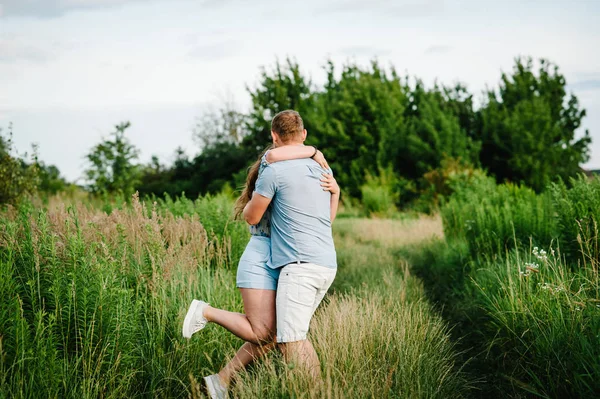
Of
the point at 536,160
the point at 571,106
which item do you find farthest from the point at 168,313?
the point at 571,106

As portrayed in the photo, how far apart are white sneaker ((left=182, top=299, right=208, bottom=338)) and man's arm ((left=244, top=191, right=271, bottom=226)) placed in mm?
747

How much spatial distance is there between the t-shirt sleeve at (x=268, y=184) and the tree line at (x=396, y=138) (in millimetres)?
17857

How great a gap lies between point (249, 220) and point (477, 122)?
28992 mm

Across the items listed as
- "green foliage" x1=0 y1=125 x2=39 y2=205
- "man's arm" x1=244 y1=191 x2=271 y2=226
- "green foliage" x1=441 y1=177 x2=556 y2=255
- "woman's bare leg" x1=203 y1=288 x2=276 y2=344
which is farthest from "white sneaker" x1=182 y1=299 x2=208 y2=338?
"green foliage" x1=0 y1=125 x2=39 y2=205

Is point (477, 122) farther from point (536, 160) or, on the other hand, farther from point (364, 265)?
point (364, 265)

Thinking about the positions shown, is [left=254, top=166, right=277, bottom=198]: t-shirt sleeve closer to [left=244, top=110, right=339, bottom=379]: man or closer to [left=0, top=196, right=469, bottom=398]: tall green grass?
[left=244, top=110, right=339, bottom=379]: man

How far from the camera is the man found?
379 centimetres

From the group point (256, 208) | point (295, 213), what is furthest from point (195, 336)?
point (295, 213)

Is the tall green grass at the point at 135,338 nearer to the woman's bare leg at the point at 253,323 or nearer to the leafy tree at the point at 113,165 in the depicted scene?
the woman's bare leg at the point at 253,323

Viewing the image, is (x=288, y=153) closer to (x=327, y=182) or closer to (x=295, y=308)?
(x=327, y=182)

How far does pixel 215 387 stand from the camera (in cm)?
383

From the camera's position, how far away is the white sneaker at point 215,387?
3.78 m

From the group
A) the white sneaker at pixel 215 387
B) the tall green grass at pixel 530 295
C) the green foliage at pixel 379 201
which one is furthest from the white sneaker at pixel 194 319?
the green foliage at pixel 379 201

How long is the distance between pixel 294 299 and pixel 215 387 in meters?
0.84
